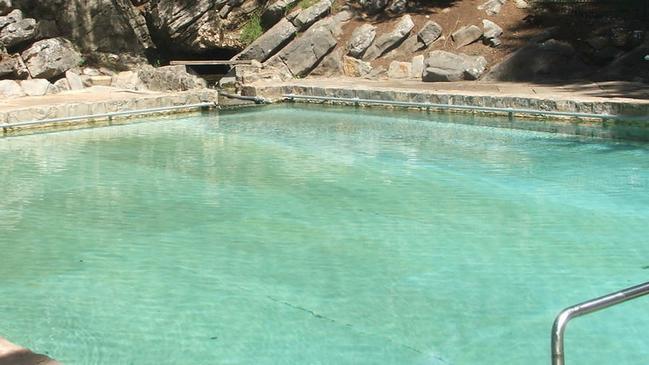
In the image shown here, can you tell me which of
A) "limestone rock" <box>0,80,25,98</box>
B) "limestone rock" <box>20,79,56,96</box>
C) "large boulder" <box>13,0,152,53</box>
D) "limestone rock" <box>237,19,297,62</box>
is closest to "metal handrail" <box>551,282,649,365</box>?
"limestone rock" <box>0,80,25,98</box>

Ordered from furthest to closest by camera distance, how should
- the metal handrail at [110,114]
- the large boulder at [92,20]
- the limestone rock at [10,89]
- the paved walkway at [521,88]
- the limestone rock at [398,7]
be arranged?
1. the limestone rock at [398,7]
2. the large boulder at [92,20]
3. the limestone rock at [10,89]
4. the paved walkway at [521,88]
5. the metal handrail at [110,114]

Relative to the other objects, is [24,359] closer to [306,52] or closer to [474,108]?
[474,108]

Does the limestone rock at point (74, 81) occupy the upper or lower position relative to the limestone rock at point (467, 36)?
lower

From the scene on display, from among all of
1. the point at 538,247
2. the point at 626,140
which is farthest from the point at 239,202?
the point at 626,140

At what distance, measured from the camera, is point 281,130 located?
11555 millimetres

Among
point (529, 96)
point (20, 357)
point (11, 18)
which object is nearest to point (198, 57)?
point (11, 18)

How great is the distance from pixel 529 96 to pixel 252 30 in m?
8.64

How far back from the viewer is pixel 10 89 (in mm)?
14281

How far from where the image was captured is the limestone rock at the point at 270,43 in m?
17.5

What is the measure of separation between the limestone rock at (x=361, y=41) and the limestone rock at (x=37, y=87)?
5793mm

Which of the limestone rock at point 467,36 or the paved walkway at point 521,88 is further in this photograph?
the limestone rock at point 467,36

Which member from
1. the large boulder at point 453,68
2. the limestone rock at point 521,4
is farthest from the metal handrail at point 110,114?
the limestone rock at point 521,4

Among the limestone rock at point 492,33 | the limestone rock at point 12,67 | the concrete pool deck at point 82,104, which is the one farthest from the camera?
the limestone rock at point 492,33

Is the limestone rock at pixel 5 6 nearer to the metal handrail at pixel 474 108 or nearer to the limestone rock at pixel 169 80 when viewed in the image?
the limestone rock at pixel 169 80
